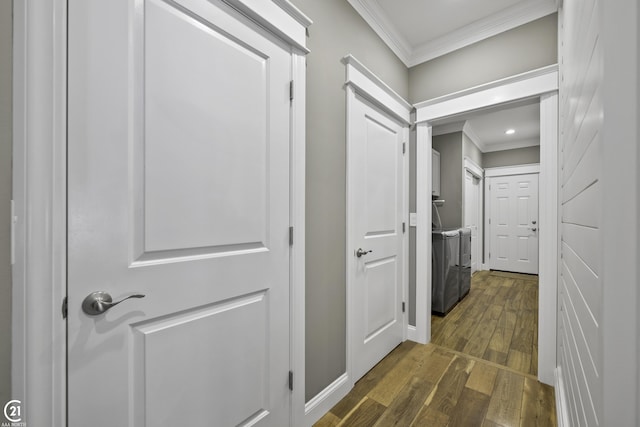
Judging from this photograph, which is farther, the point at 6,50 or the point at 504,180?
the point at 504,180

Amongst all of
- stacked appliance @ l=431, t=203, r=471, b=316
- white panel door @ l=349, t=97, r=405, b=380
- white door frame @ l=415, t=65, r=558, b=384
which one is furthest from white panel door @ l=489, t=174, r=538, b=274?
white panel door @ l=349, t=97, r=405, b=380

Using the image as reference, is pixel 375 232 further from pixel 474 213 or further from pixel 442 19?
pixel 474 213

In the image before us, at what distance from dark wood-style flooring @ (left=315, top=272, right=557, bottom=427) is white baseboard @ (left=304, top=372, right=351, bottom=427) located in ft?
0.12

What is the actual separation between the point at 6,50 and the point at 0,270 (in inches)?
21.9

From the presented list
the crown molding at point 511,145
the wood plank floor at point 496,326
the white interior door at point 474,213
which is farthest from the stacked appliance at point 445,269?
the crown molding at point 511,145

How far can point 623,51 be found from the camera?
0.43m

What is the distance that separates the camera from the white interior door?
5.01 metres

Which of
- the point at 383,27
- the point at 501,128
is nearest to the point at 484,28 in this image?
the point at 383,27

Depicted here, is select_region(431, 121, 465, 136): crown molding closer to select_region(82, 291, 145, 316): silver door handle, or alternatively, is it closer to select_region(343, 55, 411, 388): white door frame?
select_region(343, 55, 411, 388): white door frame

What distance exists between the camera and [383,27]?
2049 mm

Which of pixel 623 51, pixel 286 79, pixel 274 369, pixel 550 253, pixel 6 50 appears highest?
pixel 286 79

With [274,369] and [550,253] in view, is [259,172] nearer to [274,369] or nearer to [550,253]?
[274,369]

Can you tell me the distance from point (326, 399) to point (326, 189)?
1.25 meters

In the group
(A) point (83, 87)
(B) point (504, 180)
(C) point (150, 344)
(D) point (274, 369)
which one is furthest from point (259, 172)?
(B) point (504, 180)
